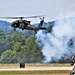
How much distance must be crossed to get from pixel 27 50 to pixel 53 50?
1057 inches

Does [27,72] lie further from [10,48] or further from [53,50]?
[10,48]

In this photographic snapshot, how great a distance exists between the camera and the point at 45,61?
11925 cm

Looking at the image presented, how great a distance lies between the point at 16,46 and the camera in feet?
512

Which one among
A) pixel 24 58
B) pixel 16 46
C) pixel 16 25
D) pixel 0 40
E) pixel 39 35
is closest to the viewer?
pixel 16 25

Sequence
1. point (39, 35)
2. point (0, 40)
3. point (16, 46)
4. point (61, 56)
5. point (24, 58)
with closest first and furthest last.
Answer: point (61, 56) < point (39, 35) < point (24, 58) < point (16, 46) < point (0, 40)

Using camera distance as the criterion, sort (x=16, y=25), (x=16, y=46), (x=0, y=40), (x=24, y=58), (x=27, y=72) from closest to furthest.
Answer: (x=27, y=72) → (x=16, y=25) → (x=24, y=58) → (x=16, y=46) → (x=0, y=40)

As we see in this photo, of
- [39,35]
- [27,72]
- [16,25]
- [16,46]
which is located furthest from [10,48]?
[27,72]

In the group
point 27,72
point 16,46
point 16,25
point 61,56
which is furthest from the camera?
point 16,46

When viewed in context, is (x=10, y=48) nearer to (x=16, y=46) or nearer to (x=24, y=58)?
(x=16, y=46)

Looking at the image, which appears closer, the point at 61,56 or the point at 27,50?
the point at 61,56

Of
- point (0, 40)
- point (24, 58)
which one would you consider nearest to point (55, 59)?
point (24, 58)

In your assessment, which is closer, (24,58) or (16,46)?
(24,58)

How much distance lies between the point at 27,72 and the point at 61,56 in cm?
2909

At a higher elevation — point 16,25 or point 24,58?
point 16,25
